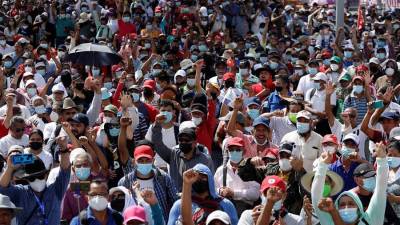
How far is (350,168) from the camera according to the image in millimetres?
9109

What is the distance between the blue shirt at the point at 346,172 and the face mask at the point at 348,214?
1.62m

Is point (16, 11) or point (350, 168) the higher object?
point (350, 168)

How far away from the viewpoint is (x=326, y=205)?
6941 millimetres

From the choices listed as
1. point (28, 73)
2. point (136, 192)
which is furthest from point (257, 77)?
point (136, 192)

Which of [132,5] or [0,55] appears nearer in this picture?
[0,55]

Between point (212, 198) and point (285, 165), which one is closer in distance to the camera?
point (212, 198)

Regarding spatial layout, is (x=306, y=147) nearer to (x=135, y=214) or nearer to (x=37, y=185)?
(x=37, y=185)

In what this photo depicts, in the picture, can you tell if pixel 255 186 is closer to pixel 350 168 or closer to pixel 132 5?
pixel 350 168

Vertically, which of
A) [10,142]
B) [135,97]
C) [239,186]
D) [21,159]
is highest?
[21,159]

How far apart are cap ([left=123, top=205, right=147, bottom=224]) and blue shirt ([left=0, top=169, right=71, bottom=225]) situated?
101cm

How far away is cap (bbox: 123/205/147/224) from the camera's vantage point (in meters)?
7.29

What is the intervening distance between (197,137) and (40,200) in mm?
3120

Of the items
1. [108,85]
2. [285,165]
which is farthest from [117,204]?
[108,85]

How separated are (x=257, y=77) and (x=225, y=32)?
850cm
